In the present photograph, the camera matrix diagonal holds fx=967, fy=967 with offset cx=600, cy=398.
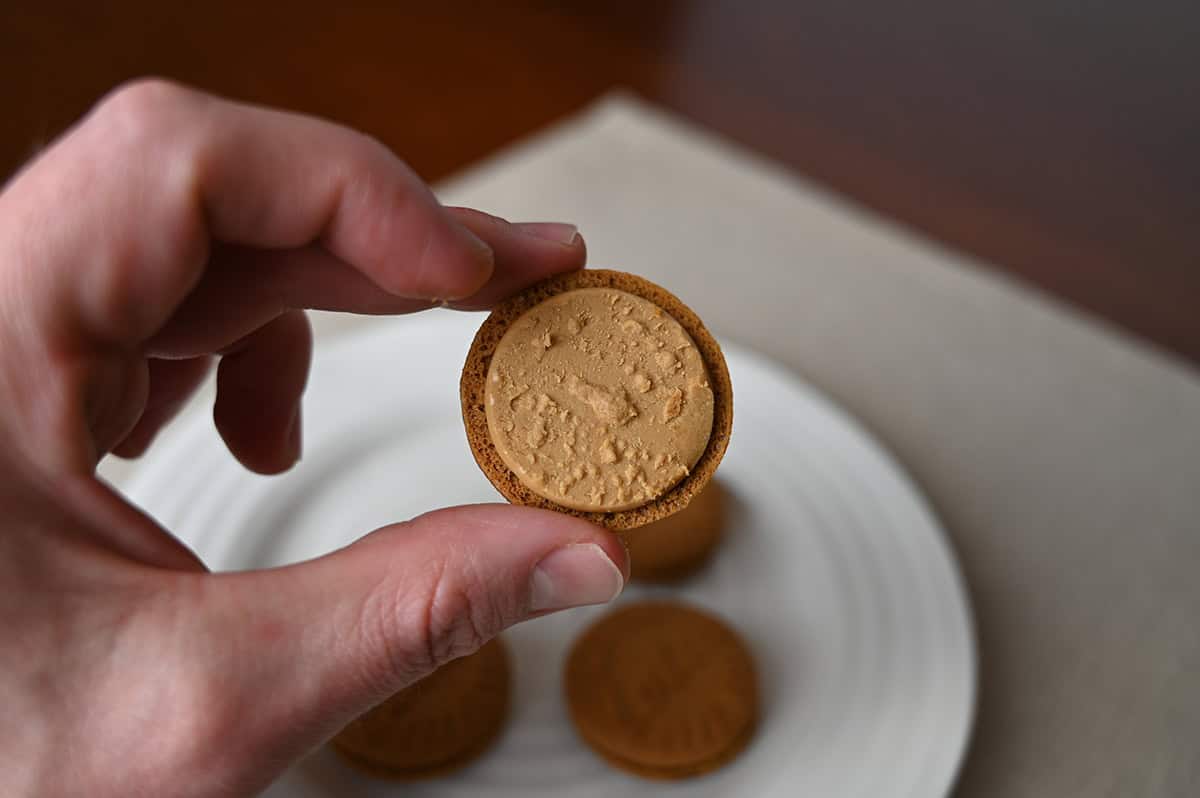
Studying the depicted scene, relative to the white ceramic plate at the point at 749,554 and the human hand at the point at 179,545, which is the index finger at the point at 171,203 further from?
the white ceramic plate at the point at 749,554

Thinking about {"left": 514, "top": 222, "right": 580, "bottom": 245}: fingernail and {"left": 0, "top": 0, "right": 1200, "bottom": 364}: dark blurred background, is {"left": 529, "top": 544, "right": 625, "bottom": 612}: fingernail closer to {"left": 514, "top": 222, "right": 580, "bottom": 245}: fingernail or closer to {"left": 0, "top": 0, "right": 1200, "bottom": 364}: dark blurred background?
{"left": 514, "top": 222, "right": 580, "bottom": 245}: fingernail

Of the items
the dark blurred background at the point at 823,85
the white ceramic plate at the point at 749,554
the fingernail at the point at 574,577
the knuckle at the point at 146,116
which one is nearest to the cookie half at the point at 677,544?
the white ceramic plate at the point at 749,554

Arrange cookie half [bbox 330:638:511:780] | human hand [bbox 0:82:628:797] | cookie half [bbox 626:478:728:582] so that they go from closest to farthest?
human hand [bbox 0:82:628:797], cookie half [bbox 330:638:511:780], cookie half [bbox 626:478:728:582]

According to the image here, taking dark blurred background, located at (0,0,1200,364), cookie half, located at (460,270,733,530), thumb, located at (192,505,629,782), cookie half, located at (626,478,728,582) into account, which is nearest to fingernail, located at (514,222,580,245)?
cookie half, located at (460,270,733,530)

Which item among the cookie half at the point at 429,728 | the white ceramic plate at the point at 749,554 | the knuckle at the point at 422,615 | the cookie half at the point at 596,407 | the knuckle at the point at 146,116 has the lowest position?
the cookie half at the point at 429,728

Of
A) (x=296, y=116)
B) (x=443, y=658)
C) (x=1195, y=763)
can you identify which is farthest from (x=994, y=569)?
(x=296, y=116)

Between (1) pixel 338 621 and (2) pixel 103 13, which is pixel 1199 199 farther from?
(2) pixel 103 13
